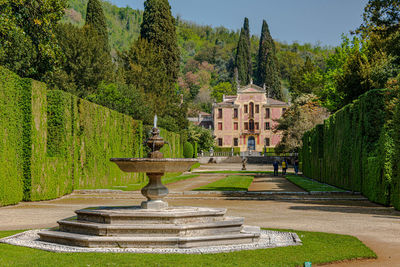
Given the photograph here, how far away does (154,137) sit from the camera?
11992 mm

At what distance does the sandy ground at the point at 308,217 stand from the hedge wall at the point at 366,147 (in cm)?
100

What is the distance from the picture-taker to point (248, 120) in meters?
95.2

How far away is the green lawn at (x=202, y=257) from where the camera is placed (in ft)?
25.1

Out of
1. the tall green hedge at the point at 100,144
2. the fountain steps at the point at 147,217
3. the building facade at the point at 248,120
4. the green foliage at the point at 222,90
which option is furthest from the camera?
the green foliage at the point at 222,90

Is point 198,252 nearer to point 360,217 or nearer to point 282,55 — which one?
point 360,217

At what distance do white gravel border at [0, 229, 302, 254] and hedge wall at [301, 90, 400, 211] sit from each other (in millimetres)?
8167

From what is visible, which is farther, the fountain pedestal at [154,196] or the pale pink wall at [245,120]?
the pale pink wall at [245,120]

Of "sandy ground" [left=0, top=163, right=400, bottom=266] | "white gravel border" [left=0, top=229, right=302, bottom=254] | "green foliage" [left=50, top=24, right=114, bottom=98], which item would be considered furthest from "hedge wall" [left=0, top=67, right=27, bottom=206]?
"green foliage" [left=50, top=24, right=114, bottom=98]

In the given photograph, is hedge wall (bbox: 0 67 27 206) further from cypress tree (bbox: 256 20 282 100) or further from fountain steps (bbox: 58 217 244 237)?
cypress tree (bbox: 256 20 282 100)

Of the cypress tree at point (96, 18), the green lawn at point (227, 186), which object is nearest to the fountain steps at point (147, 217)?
the green lawn at point (227, 186)

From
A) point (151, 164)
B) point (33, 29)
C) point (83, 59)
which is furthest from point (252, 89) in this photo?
point (151, 164)

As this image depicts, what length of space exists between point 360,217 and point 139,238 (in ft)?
27.0

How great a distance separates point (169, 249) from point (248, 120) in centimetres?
8703

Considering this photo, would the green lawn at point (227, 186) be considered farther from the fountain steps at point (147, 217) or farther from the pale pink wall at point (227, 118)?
the pale pink wall at point (227, 118)
